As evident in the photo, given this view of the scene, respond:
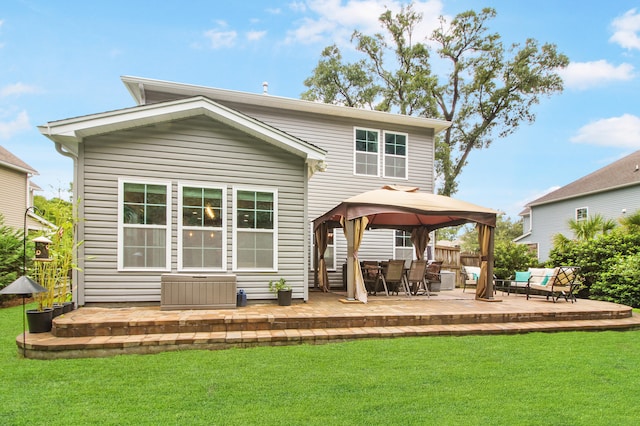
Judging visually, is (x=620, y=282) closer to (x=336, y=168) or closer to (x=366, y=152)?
(x=366, y=152)

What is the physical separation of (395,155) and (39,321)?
32.2 feet

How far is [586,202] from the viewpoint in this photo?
19.1 meters

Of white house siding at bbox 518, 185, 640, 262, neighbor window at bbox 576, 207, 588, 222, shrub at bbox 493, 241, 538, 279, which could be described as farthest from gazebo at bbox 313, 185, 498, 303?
neighbor window at bbox 576, 207, 588, 222

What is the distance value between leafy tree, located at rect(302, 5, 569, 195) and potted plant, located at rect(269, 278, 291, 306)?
13705mm

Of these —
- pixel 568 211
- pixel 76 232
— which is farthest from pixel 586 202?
pixel 76 232

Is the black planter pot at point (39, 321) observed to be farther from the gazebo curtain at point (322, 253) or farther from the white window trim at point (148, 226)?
the gazebo curtain at point (322, 253)

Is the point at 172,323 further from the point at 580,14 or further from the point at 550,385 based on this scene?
the point at 580,14

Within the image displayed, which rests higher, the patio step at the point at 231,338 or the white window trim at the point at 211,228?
the white window trim at the point at 211,228

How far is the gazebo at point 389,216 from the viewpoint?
7.54 metres

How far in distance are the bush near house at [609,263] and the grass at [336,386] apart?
548cm

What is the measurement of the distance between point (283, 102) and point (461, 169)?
13.1 m

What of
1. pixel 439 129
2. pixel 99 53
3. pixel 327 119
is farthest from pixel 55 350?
pixel 99 53

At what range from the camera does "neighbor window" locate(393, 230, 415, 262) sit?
11.8 meters

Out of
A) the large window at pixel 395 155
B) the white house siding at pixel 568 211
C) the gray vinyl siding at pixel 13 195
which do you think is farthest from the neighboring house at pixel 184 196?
the white house siding at pixel 568 211
